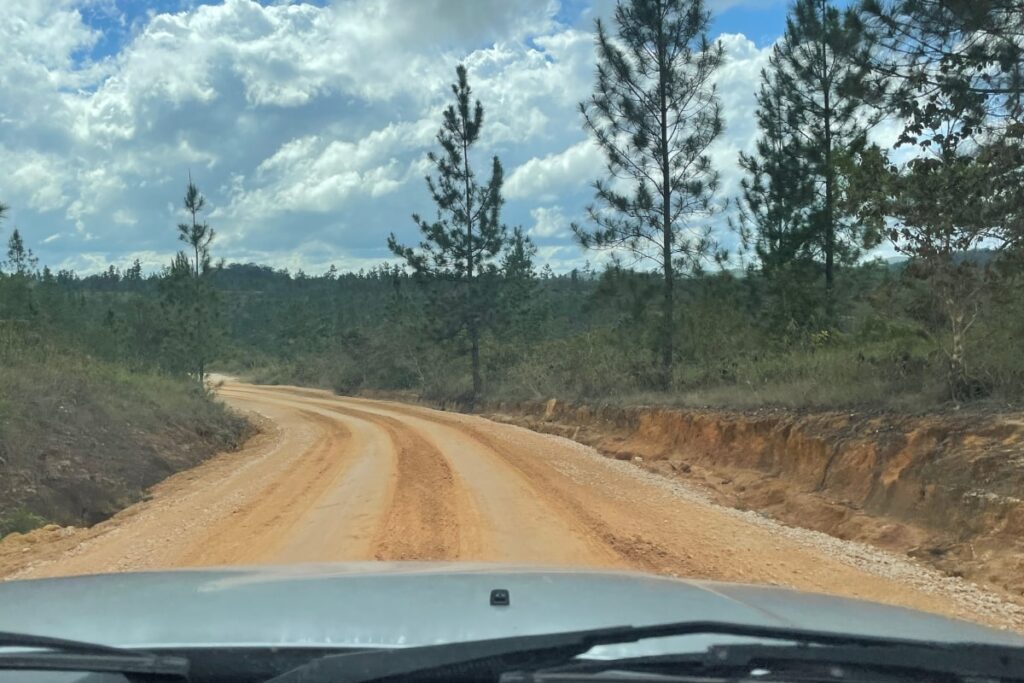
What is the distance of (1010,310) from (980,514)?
197 inches

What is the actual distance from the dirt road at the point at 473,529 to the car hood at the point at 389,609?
301 cm

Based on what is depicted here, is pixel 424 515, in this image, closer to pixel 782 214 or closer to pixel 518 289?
pixel 782 214

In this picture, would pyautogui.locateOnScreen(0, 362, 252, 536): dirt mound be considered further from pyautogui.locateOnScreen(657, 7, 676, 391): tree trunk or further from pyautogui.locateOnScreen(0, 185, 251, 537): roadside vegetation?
pyautogui.locateOnScreen(657, 7, 676, 391): tree trunk

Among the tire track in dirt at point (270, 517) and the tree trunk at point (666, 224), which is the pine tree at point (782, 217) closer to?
the tree trunk at point (666, 224)

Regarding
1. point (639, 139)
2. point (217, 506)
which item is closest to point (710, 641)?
point (217, 506)

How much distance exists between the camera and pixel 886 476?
355 inches

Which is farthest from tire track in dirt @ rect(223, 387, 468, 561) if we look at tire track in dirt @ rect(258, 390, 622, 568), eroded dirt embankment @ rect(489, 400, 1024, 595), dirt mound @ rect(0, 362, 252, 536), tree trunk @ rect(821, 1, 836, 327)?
tree trunk @ rect(821, 1, 836, 327)

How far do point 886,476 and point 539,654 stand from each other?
7947 millimetres

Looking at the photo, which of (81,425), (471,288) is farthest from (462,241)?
(81,425)

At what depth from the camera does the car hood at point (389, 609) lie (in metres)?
2.75

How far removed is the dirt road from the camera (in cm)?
695

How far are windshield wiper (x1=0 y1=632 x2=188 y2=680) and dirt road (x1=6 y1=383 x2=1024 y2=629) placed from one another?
15.7 ft

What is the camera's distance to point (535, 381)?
29094 millimetres

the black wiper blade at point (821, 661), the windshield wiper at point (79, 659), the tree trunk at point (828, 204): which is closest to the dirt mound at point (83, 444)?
the windshield wiper at point (79, 659)
